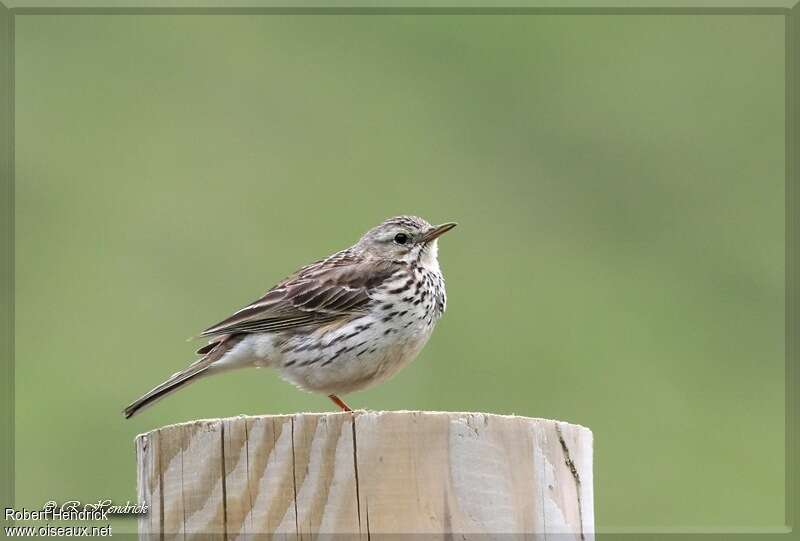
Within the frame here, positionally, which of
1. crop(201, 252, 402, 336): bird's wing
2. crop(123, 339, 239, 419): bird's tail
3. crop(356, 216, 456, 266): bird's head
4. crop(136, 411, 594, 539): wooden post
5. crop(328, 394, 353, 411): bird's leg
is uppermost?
crop(356, 216, 456, 266): bird's head

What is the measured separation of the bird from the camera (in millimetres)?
8789

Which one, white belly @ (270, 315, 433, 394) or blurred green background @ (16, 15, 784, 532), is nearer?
white belly @ (270, 315, 433, 394)

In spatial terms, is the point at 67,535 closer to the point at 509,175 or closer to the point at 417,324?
the point at 417,324

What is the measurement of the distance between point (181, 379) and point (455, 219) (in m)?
7.85

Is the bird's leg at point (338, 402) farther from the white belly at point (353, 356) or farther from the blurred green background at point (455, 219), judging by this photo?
the blurred green background at point (455, 219)

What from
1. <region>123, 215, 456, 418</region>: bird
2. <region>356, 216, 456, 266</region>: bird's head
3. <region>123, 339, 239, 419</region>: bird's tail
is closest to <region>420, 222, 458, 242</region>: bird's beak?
<region>356, 216, 456, 266</region>: bird's head

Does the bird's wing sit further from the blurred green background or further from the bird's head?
the blurred green background

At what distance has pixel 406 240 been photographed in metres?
10.0

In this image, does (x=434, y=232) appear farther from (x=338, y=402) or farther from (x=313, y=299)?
(x=338, y=402)

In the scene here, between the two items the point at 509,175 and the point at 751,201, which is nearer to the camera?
the point at 509,175

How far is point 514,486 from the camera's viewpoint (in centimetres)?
538

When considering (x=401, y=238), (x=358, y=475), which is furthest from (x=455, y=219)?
(x=358, y=475)

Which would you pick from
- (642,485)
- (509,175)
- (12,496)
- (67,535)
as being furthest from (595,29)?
(67,535)

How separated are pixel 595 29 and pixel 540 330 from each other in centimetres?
819
